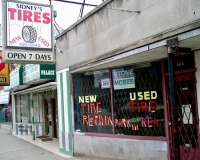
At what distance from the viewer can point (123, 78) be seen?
7906 millimetres

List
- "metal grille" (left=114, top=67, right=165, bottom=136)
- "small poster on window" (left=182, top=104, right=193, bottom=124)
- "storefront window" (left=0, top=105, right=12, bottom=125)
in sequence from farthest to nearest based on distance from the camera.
→ "storefront window" (left=0, top=105, right=12, bottom=125), "metal grille" (left=114, top=67, right=165, bottom=136), "small poster on window" (left=182, top=104, right=193, bottom=124)

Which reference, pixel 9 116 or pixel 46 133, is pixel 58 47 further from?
pixel 9 116

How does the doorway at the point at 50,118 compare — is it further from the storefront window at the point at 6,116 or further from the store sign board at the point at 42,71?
the storefront window at the point at 6,116

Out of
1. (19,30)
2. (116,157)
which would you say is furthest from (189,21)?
(19,30)

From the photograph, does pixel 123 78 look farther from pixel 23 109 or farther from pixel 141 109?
pixel 23 109

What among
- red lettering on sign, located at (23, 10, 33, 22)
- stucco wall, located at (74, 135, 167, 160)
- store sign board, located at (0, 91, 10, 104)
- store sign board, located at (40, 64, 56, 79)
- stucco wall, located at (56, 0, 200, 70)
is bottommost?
stucco wall, located at (74, 135, 167, 160)

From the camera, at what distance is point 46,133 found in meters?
15.2

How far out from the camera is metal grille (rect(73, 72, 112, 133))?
27.9ft

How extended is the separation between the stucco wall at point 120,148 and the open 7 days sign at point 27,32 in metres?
2.99

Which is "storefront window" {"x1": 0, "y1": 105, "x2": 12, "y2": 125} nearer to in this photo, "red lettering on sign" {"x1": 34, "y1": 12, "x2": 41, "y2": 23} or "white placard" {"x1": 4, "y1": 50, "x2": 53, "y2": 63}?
"white placard" {"x1": 4, "y1": 50, "x2": 53, "y2": 63}

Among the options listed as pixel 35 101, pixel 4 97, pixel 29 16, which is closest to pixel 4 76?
pixel 35 101

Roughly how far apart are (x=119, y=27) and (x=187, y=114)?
2.79 m

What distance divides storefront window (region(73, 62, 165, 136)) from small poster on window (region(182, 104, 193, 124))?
68 centimetres

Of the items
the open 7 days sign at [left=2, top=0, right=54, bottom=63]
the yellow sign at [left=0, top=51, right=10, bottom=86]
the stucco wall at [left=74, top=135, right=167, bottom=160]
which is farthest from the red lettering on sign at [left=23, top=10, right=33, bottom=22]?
the yellow sign at [left=0, top=51, right=10, bottom=86]
